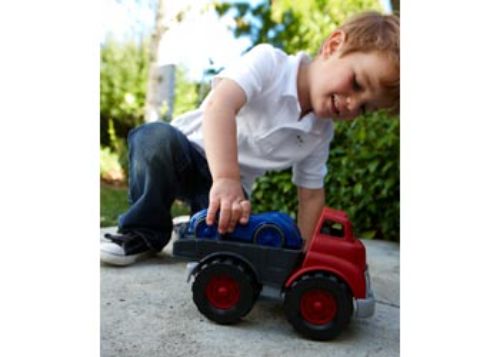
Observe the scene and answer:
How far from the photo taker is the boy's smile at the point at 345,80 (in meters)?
0.66

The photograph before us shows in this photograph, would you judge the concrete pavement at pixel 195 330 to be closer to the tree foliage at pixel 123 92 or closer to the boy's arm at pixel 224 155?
the boy's arm at pixel 224 155

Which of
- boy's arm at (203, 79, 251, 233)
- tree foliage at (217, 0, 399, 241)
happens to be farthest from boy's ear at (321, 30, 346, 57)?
tree foliage at (217, 0, 399, 241)

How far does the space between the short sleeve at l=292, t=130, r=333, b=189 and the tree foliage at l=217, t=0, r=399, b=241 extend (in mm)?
251

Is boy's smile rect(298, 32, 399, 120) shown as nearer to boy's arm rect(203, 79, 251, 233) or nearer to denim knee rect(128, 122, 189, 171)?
boy's arm rect(203, 79, 251, 233)

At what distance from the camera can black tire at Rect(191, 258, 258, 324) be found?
54 cm

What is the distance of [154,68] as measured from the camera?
104 cm

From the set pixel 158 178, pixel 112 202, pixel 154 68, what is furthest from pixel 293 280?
pixel 154 68

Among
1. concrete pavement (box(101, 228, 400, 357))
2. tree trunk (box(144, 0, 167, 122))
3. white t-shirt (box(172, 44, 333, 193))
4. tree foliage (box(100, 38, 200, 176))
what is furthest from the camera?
tree foliage (box(100, 38, 200, 176))

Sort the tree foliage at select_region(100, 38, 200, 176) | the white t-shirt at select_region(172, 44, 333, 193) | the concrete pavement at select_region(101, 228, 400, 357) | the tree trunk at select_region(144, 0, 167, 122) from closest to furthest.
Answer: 1. the concrete pavement at select_region(101, 228, 400, 357)
2. the white t-shirt at select_region(172, 44, 333, 193)
3. the tree trunk at select_region(144, 0, 167, 122)
4. the tree foliage at select_region(100, 38, 200, 176)

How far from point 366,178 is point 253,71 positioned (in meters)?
0.52
